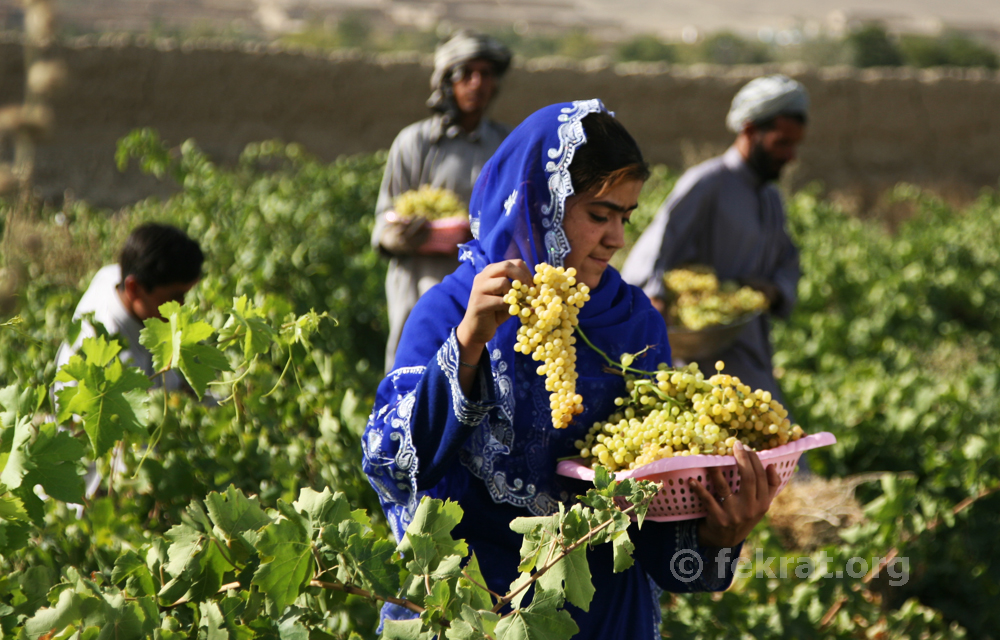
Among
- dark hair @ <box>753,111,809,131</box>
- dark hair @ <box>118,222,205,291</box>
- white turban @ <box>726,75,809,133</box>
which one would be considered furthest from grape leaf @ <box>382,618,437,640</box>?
dark hair @ <box>753,111,809,131</box>

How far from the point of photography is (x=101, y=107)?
1235cm

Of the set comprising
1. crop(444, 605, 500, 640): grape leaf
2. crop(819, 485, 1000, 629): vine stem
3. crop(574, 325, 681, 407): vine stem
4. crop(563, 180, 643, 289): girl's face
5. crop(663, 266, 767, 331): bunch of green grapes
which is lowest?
crop(819, 485, 1000, 629): vine stem

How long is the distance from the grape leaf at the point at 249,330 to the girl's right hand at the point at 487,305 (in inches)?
13.2

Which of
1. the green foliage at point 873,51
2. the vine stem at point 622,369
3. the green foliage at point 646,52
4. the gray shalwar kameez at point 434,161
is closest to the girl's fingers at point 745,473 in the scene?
the vine stem at point 622,369

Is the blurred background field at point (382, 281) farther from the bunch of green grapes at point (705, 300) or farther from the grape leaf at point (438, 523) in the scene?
the bunch of green grapes at point (705, 300)

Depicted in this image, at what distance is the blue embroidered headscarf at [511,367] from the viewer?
1587 millimetres

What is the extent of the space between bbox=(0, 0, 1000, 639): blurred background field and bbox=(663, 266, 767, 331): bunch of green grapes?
791 mm

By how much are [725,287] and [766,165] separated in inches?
23.5

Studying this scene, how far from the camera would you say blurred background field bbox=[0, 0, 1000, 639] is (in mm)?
2307

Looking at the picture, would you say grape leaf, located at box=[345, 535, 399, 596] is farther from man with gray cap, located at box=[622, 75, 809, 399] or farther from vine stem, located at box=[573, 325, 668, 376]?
man with gray cap, located at box=[622, 75, 809, 399]


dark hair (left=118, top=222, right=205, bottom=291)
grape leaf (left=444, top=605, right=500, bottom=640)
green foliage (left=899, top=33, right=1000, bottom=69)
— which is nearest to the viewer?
grape leaf (left=444, top=605, right=500, bottom=640)

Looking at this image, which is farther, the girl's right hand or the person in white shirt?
the person in white shirt

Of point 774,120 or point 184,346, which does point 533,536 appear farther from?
point 774,120

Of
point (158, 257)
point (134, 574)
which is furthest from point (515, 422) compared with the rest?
point (158, 257)
